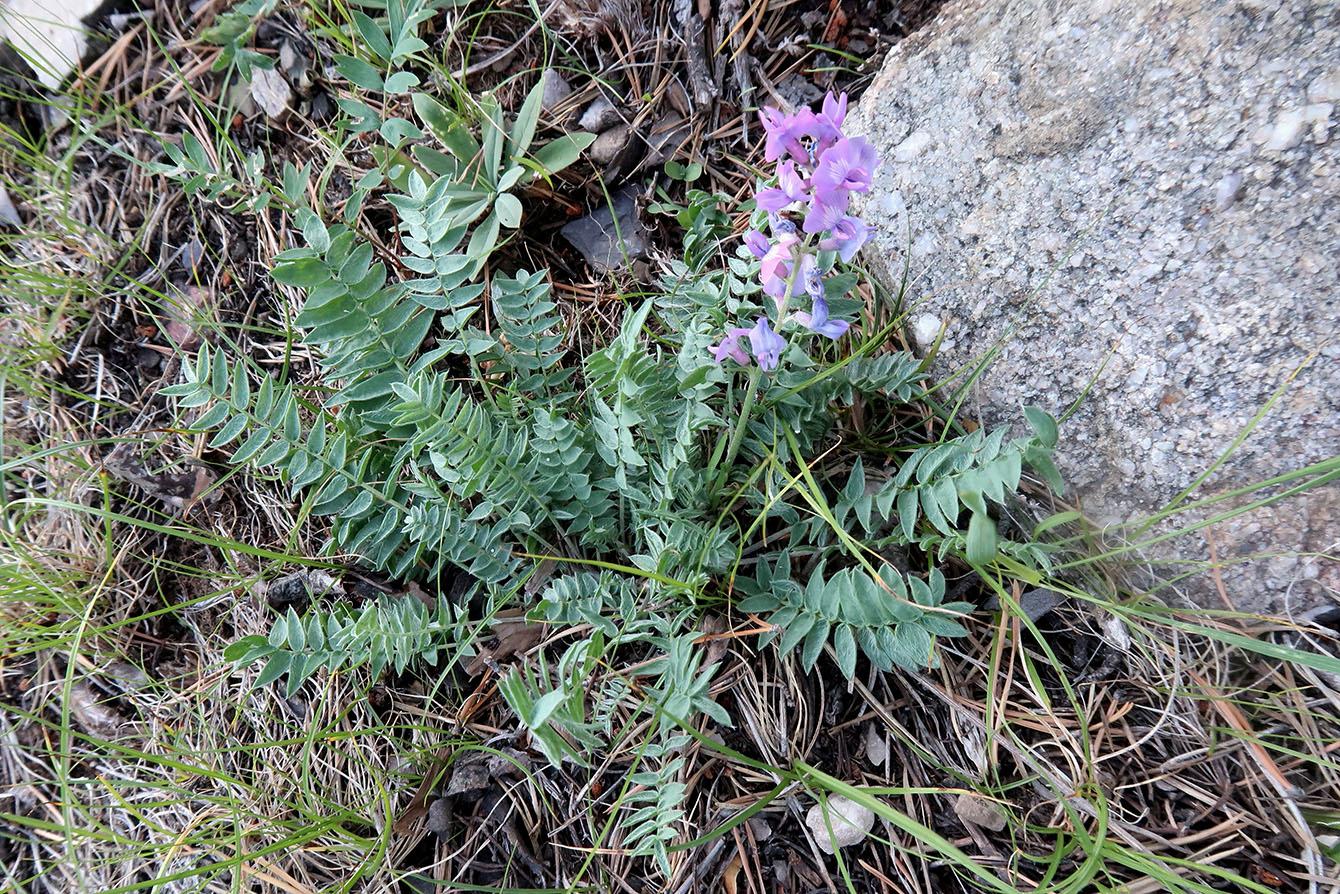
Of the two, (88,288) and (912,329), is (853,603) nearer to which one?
(912,329)

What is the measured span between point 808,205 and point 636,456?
64 cm

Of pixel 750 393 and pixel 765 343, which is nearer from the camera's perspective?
pixel 765 343

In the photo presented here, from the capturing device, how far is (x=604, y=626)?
171cm

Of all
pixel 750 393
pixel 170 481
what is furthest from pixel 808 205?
pixel 170 481

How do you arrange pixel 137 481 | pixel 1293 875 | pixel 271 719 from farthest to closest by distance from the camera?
pixel 137 481
pixel 271 719
pixel 1293 875

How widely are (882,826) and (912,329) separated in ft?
3.82

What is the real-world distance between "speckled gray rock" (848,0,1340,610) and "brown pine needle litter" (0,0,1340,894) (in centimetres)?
26

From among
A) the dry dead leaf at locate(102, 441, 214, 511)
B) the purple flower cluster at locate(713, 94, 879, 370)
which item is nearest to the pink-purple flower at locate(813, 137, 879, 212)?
the purple flower cluster at locate(713, 94, 879, 370)

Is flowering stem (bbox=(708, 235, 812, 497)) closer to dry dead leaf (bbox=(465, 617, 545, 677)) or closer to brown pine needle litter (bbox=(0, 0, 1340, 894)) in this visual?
brown pine needle litter (bbox=(0, 0, 1340, 894))

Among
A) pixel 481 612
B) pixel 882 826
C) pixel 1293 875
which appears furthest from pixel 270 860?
pixel 1293 875

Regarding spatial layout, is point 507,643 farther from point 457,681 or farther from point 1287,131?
point 1287,131

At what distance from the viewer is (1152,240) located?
1.74 meters

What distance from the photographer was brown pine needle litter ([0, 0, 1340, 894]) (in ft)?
5.49

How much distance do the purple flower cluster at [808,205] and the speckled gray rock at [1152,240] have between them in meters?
0.60
